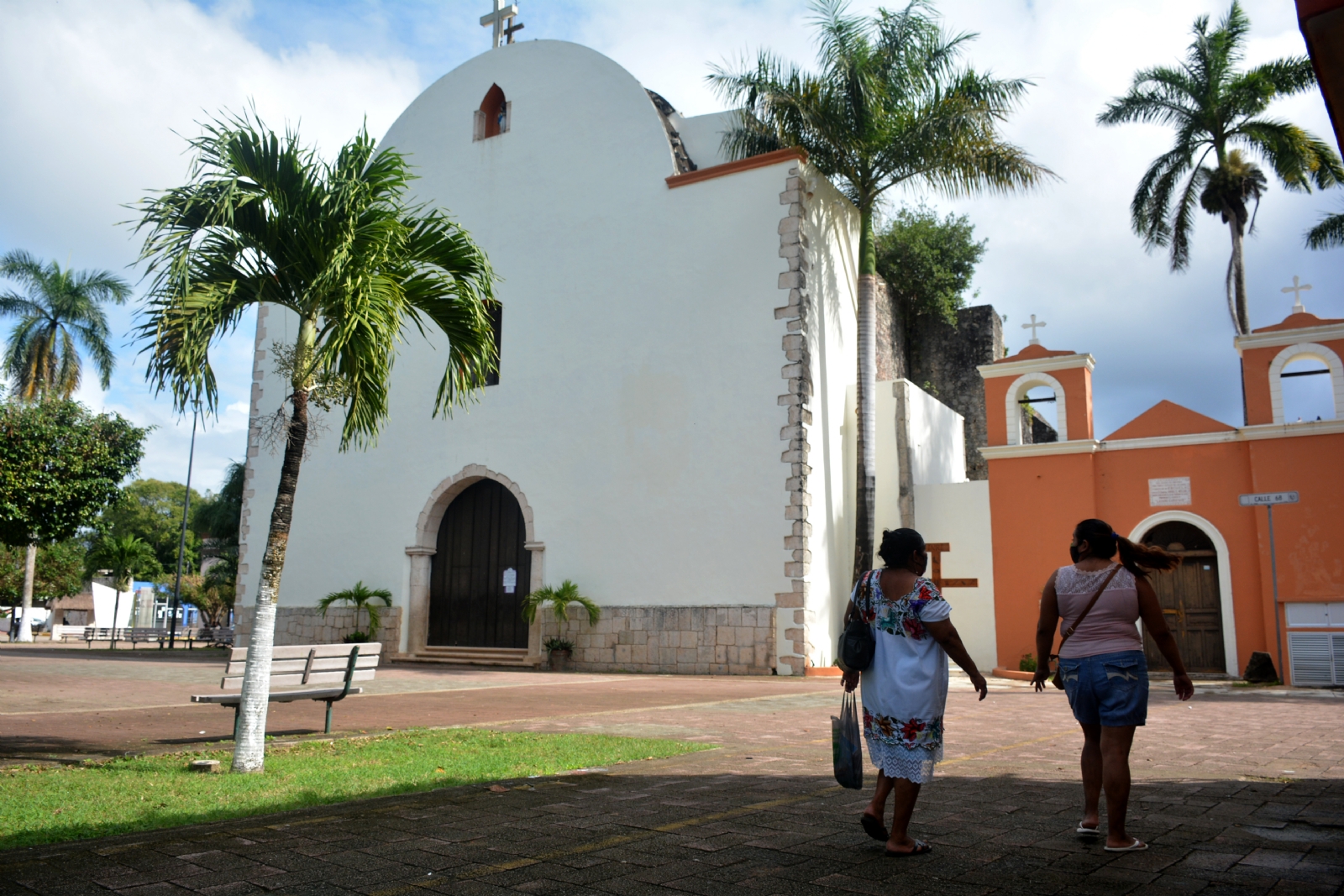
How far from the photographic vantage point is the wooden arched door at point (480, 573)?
17719 mm

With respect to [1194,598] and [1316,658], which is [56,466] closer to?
[1194,598]

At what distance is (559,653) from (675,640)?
205 cm

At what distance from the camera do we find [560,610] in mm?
16406

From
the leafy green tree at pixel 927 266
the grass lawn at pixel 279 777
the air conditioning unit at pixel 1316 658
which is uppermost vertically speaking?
the leafy green tree at pixel 927 266

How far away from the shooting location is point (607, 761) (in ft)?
20.8

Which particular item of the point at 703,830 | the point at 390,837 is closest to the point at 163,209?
the point at 390,837

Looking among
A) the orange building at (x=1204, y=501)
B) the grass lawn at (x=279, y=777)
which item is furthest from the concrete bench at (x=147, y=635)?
the grass lawn at (x=279, y=777)

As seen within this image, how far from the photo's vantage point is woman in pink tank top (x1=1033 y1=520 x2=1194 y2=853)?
4090 millimetres

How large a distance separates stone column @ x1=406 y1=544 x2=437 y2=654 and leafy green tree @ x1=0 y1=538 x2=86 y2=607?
98.6ft

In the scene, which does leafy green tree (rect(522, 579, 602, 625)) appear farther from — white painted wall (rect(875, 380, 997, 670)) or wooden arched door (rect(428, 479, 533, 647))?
white painted wall (rect(875, 380, 997, 670))

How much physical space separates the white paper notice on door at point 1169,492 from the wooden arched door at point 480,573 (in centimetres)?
980

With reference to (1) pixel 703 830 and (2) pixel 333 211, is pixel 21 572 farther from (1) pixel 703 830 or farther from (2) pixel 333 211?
(1) pixel 703 830

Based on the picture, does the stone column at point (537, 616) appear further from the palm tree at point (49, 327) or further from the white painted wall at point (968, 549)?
the palm tree at point (49, 327)

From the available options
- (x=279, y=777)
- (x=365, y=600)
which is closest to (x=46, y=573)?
(x=365, y=600)
